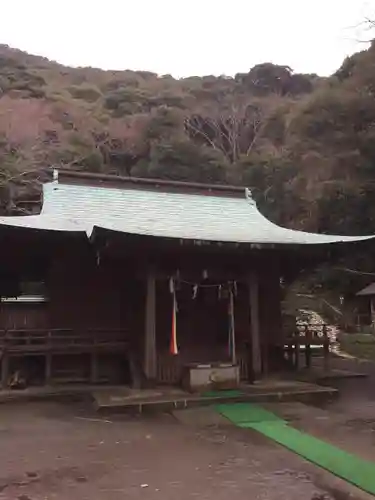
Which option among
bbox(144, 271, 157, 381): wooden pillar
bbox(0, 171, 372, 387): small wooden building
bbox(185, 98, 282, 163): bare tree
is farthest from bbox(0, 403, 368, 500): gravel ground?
bbox(185, 98, 282, 163): bare tree

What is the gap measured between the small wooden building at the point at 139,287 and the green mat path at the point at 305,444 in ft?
5.20

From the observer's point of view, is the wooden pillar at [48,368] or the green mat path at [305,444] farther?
the wooden pillar at [48,368]

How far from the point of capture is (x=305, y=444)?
18.3ft

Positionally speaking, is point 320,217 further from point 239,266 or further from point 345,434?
point 345,434

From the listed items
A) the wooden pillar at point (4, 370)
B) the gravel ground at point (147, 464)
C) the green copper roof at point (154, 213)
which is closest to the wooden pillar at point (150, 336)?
the green copper roof at point (154, 213)

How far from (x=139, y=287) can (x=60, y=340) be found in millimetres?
1871

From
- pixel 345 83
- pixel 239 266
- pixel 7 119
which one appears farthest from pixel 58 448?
pixel 7 119

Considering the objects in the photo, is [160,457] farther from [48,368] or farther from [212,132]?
[212,132]

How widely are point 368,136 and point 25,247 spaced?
15.8 meters

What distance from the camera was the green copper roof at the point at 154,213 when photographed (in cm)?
1045

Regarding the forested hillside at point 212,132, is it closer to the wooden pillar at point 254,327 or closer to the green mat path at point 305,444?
the wooden pillar at point 254,327

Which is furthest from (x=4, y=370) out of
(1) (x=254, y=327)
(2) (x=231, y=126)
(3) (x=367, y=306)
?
(2) (x=231, y=126)

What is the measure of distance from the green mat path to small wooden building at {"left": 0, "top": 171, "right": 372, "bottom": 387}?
158cm

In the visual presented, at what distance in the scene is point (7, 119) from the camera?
86.6 ft
